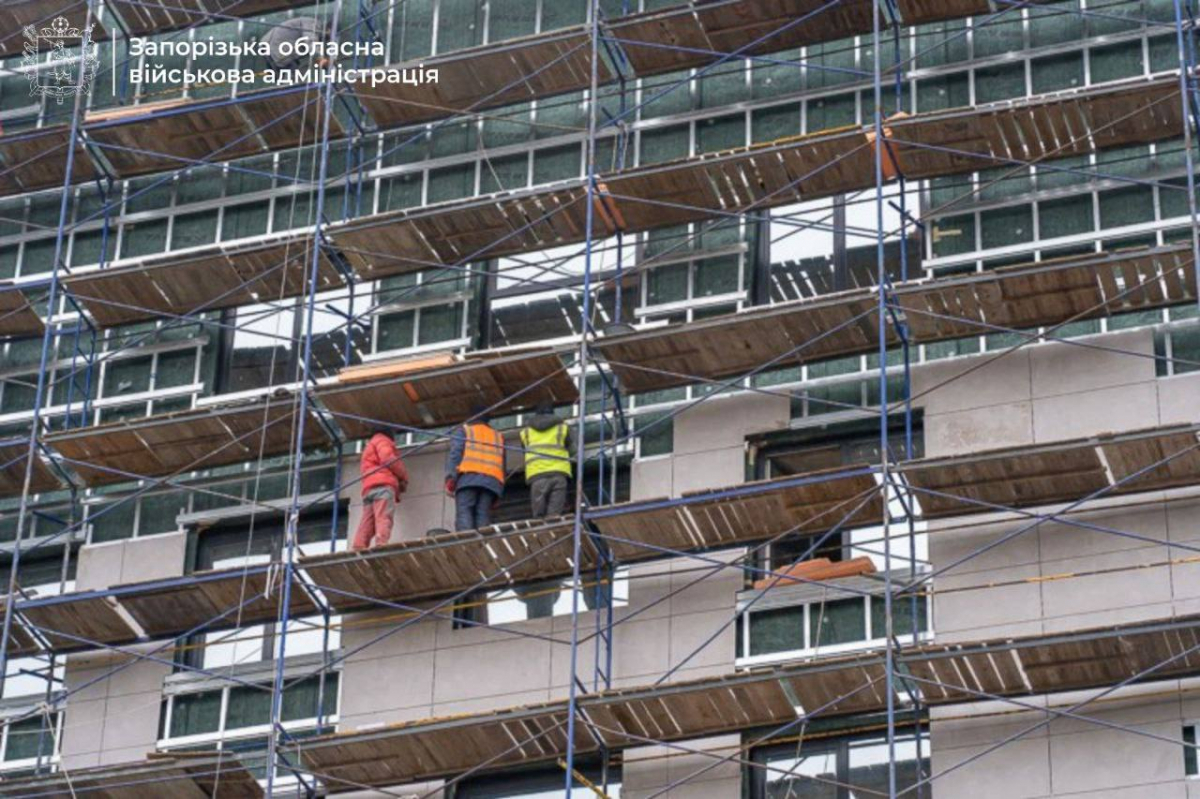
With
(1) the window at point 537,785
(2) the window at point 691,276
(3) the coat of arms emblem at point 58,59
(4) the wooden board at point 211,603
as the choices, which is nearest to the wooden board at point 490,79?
(2) the window at point 691,276

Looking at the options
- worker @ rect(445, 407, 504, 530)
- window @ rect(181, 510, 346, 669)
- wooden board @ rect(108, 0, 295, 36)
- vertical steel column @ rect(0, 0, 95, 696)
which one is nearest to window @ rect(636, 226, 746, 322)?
worker @ rect(445, 407, 504, 530)

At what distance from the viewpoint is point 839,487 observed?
32.1 metres

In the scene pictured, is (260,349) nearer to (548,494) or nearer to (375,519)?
(375,519)

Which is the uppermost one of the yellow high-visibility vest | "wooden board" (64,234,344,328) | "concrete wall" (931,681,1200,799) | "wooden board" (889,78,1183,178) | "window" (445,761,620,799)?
"wooden board" (64,234,344,328)

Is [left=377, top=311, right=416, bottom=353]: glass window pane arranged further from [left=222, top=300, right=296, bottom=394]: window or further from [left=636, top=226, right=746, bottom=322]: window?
[left=636, top=226, right=746, bottom=322]: window

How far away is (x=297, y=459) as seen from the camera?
34188mm

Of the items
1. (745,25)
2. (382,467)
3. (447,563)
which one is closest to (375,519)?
(382,467)

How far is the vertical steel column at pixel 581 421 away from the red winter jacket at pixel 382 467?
6.98 feet

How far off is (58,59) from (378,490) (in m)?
9.49

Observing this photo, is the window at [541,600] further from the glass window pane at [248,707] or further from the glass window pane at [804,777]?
the glass window pane at [804,777]

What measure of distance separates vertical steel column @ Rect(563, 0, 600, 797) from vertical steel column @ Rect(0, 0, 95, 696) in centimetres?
665

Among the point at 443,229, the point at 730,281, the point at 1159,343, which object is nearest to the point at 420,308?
the point at 443,229

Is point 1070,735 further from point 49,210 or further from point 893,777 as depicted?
point 49,210

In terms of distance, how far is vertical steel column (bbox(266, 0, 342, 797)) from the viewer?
32.7 meters
